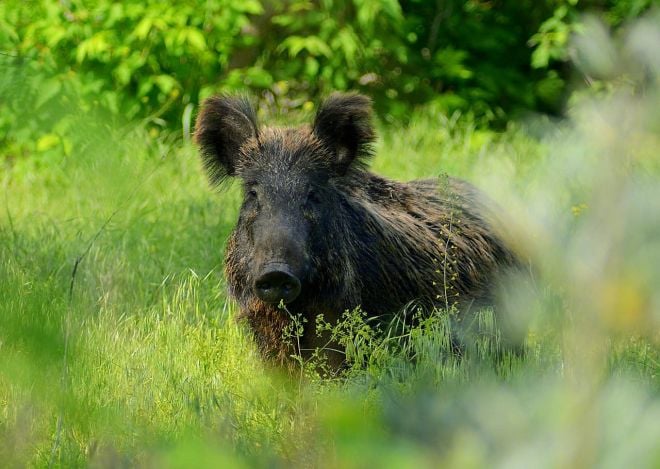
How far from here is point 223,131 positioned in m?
4.81

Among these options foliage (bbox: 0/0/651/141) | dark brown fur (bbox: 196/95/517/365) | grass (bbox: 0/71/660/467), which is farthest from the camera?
foliage (bbox: 0/0/651/141)

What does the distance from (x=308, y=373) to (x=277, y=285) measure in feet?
1.18

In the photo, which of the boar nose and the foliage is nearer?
the boar nose

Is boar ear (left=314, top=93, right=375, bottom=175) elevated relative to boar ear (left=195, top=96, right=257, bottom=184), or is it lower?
elevated

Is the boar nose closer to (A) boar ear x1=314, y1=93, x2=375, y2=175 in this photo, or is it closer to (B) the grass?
(B) the grass

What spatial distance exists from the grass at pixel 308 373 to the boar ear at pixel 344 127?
793 mm

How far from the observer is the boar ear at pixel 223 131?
4707 mm

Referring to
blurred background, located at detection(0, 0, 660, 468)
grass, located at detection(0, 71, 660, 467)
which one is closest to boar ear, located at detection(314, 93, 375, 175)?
blurred background, located at detection(0, 0, 660, 468)

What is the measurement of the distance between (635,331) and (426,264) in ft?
10.6

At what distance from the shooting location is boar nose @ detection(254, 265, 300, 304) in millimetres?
3986

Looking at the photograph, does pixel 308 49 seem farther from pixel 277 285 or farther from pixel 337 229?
pixel 277 285

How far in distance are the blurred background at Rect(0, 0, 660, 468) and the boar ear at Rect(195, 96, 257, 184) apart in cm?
37

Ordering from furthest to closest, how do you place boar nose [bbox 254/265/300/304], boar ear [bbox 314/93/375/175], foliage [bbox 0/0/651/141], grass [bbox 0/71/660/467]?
foliage [bbox 0/0/651/141]
boar ear [bbox 314/93/375/175]
boar nose [bbox 254/265/300/304]
grass [bbox 0/71/660/467]

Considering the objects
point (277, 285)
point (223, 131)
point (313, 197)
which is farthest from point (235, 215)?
point (277, 285)
